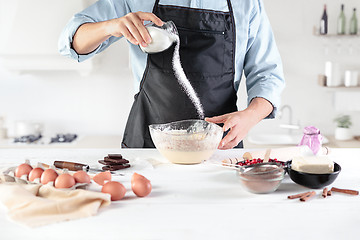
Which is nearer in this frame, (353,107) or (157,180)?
(157,180)

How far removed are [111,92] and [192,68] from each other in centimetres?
212

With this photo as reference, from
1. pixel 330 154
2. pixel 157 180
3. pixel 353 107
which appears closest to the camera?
pixel 157 180

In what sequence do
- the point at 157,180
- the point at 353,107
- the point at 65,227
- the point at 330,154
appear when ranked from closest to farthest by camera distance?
the point at 65,227 → the point at 157,180 → the point at 330,154 → the point at 353,107

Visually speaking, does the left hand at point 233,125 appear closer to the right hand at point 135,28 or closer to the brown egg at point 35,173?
the right hand at point 135,28

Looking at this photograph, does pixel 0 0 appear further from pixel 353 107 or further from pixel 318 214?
pixel 318 214

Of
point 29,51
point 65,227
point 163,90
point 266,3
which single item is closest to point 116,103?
point 29,51

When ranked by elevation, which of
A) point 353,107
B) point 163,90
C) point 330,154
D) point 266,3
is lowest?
point 353,107

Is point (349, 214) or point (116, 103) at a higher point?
point (349, 214)

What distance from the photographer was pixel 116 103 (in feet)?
13.3

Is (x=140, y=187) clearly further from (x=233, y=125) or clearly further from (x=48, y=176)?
(x=233, y=125)

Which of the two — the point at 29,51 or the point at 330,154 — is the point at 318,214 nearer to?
the point at 330,154

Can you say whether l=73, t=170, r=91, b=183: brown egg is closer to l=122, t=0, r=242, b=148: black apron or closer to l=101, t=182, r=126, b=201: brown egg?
l=101, t=182, r=126, b=201: brown egg

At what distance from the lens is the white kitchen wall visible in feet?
13.1

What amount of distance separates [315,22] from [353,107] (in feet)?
2.54
